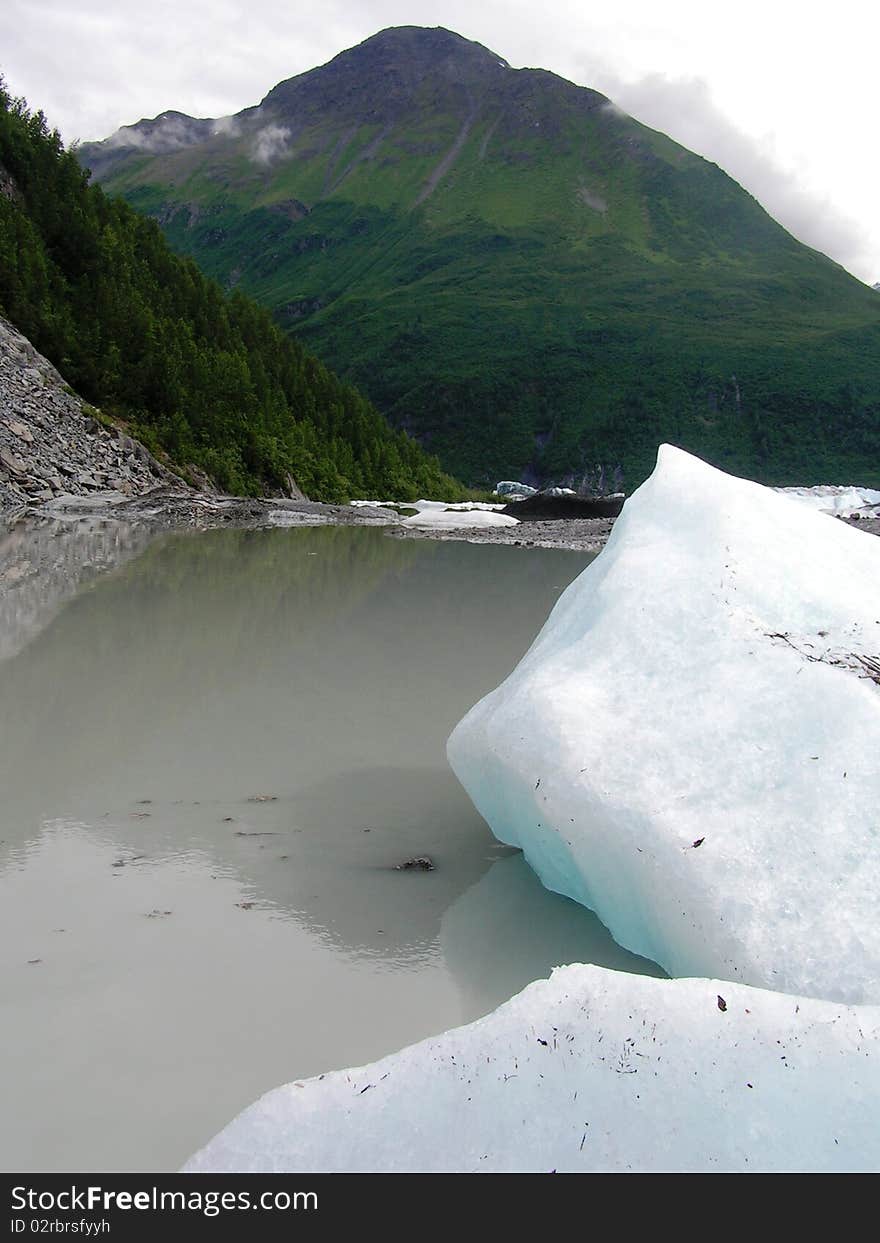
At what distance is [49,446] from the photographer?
105ft

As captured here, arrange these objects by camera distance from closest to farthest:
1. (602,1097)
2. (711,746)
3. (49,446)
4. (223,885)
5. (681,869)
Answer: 1. (602,1097)
2. (681,869)
3. (711,746)
4. (223,885)
5. (49,446)

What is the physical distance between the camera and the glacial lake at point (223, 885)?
128 inches

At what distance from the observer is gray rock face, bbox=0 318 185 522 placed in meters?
30.4

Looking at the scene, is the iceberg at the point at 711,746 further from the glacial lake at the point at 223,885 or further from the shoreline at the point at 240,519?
the shoreline at the point at 240,519

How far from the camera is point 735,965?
3496mm

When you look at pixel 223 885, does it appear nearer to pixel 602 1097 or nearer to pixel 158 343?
pixel 602 1097

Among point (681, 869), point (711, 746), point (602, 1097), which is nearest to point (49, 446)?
point (711, 746)

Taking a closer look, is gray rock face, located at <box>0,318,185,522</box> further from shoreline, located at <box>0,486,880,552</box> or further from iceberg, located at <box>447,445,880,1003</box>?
iceberg, located at <box>447,445,880,1003</box>

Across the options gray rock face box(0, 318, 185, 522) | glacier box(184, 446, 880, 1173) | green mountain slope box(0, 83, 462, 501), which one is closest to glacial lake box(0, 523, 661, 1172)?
glacier box(184, 446, 880, 1173)

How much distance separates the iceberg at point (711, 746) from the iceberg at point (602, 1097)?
2.23 feet

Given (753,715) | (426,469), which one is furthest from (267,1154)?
(426,469)

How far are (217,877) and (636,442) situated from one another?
Result: 144 metres

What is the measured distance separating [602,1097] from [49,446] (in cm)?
3296
